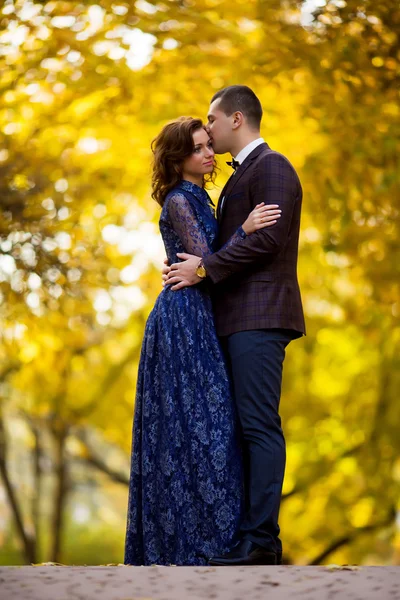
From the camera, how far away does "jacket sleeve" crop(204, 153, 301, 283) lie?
4066mm

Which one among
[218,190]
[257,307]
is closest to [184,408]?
[257,307]

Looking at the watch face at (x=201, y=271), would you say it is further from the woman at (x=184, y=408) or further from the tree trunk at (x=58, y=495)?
the tree trunk at (x=58, y=495)

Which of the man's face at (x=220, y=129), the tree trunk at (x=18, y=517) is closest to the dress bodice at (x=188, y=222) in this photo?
the man's face at (x=220, y=129)

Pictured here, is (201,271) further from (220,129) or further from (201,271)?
(220,129)

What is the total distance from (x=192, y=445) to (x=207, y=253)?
85 cm

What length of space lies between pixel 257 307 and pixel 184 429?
65 centimetres

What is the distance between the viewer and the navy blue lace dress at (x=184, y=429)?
414 cm

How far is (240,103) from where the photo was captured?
4.38 metres

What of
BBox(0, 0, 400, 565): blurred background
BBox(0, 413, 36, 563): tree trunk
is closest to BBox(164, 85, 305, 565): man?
BBox(0, 0, 400, 565): blurred background

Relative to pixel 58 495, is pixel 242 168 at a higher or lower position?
higher

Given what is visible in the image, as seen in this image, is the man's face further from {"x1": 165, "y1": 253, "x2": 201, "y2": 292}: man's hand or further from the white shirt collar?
{"x1": 165, "y1": 253, "x2": 201, "y2": 292}: man's hand

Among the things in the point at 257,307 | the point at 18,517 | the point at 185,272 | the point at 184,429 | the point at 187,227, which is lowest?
the point at 18,517

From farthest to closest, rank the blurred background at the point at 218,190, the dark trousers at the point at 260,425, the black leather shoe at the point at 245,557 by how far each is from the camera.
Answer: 1. the blurred background at the point at 218,190
2. the dark trousers at the point at 260,425
3. the black leather shoe at the point at 245,557

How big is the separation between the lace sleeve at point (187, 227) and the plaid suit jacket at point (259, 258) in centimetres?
11
